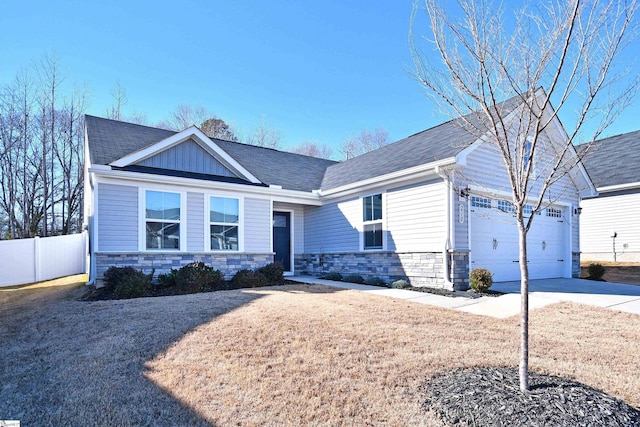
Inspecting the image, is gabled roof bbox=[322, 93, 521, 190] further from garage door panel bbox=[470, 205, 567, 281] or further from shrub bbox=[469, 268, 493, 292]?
shrub bbox=[469, 268, 493, 292]

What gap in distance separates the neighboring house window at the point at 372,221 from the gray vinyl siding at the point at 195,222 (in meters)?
4.71

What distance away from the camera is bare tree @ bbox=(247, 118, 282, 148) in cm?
2853

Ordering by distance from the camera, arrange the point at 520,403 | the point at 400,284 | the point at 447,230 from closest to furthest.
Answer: the point at 520,403, the point at 447,230, the point at 400,284

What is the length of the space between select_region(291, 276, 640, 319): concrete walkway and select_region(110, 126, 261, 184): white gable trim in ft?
17.1

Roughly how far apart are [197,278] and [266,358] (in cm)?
514

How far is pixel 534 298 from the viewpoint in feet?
25.6

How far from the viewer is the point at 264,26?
39.5 ft

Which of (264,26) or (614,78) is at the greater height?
(264,26)

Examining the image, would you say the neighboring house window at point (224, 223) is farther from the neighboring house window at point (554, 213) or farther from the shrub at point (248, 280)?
the neighboring house window at point (554, 213)

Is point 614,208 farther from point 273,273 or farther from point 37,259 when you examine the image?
point 37,259

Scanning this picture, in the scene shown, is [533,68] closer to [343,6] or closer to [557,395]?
[557,395]

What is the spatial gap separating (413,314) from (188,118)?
83.2ft

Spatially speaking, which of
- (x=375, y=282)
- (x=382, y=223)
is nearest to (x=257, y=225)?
(x=382, y=223)

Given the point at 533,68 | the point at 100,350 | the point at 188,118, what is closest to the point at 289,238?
the point at 100,350
